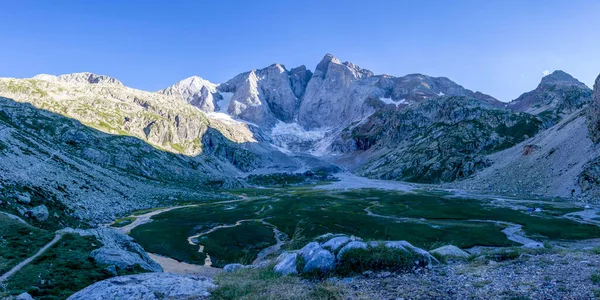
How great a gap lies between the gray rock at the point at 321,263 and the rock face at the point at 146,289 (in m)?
6.19

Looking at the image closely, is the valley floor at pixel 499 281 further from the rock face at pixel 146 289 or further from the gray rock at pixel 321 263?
the rock face at pixel 146 289

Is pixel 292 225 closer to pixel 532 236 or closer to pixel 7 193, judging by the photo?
pixel 532 236

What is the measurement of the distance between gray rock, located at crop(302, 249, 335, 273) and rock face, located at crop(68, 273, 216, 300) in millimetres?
6190

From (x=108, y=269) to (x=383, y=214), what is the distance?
252ft

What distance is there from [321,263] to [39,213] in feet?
179

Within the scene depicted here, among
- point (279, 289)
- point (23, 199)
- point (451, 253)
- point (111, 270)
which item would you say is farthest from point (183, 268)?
point (451, 253)

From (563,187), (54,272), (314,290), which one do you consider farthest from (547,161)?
(54,272)

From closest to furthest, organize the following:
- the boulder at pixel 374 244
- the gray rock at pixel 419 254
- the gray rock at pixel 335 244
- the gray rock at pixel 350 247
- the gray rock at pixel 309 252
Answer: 1. the gray rock at pixel 419 254
2. the gray rock at pixel 350 247
3. the boulder at pixel 374 244
4. the gray rock at pixel 309 252
5. the gray rock at pixel 335 244

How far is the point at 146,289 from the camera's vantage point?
1664 cm

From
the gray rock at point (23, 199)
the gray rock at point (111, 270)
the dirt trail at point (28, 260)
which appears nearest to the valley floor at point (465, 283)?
the gray rock at point (111, 270)

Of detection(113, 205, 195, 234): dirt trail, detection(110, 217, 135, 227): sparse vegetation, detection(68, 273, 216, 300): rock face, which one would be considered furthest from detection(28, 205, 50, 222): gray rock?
detection(68, 273, 216, 300): rock face

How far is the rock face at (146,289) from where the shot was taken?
52.3ft

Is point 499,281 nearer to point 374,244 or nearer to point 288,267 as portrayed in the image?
point 374,244

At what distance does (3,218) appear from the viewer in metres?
38.4
